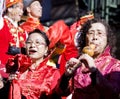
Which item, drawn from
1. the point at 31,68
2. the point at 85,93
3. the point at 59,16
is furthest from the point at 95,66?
the point at 59,16

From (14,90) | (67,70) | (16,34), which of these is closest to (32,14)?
(16,34)

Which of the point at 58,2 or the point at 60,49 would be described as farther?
the point at 58,2

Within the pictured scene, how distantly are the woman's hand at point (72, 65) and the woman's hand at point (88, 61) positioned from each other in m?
0.06

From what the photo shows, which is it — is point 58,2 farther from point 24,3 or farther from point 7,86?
point 7,86

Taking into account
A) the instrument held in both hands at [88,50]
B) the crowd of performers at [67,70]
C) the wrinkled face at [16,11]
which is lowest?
the crowd of performers at [67,70]

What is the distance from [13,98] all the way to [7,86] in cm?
18

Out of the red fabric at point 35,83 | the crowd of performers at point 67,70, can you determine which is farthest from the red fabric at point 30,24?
the red fabric at point 35,83

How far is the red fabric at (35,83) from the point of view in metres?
5.12

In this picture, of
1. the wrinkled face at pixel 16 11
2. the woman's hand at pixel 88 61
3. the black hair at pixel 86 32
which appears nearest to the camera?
the woman's hand at pixel 88 61

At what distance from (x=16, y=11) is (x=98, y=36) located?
7.35ft

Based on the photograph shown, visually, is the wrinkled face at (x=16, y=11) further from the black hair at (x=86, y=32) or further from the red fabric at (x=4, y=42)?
the black hair at (x=86, y=32)

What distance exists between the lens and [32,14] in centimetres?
739

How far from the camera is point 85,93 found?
4711 mm

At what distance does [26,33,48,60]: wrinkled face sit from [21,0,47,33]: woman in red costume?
5.85 ft
